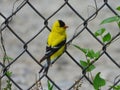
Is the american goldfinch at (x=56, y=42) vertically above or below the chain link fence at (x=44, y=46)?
below

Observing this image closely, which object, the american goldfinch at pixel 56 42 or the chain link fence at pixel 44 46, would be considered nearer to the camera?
the american goldfinch at pixel 56 42

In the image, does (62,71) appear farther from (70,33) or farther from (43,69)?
(43,69)

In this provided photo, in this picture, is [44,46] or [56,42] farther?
[44,46]

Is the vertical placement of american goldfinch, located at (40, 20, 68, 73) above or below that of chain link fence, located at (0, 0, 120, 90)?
below

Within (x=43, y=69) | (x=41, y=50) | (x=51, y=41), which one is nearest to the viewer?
(x=43, y=69)

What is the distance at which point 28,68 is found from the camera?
630 cm

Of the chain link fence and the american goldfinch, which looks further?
the chain link fence

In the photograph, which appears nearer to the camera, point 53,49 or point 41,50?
point 53,49

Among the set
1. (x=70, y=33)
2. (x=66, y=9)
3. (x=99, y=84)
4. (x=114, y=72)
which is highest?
(x=66, y=9)

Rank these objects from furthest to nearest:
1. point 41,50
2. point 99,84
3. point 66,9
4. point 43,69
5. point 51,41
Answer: point 66,9
point 41,50
point 51,41
point 43,69
point 99,84

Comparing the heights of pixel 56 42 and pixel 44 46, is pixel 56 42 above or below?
below

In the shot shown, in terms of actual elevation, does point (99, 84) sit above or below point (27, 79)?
below

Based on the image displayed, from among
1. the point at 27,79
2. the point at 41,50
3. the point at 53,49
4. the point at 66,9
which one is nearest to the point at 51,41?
the point at 53,49

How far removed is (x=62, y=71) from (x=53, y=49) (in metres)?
3.02
